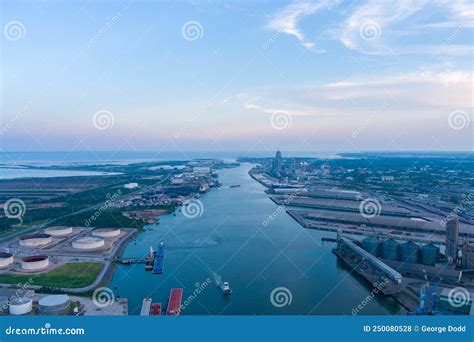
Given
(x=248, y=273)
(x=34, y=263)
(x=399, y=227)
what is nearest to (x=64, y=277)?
(x=34, y=263)

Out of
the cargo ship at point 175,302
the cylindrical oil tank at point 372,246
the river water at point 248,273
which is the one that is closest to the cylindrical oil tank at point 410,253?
the cylindrical oil tank at point 372,246

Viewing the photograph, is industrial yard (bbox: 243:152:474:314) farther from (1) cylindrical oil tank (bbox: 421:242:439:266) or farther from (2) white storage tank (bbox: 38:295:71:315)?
(2) white storage tank (bbox: 38:295:71:315)

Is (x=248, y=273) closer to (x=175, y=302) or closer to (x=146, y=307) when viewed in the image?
(x=175, y=302)

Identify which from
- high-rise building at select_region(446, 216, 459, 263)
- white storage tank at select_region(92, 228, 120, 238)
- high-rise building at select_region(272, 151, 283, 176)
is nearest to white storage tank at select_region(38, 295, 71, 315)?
white storage tank at select_region(92, 228, 120, 238)

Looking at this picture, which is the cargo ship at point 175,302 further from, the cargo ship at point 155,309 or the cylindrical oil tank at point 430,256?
the cylindrical oil tank at point 430,256

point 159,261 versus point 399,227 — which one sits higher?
point 399,227

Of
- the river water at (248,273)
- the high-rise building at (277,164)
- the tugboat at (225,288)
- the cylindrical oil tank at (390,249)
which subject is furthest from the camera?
the high-rise building at (277,164)
